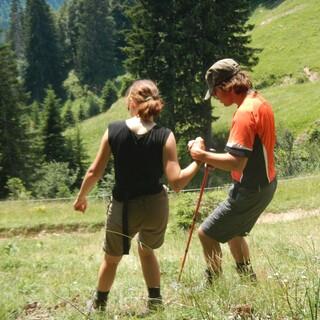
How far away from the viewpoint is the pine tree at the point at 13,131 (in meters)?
31.9

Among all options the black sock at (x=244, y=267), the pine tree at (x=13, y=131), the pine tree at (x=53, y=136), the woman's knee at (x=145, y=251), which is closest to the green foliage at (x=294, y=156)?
the pine tree at (x=13, y=131)

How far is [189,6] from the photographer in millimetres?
30188

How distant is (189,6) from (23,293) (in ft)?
85.1

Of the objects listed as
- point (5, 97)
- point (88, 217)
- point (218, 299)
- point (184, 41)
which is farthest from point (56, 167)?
point (218, 299)

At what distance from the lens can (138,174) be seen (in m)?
5.02

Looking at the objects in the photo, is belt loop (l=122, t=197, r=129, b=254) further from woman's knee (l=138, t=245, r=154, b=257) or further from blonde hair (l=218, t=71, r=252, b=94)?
blonde hair (l=218, t=71, r=252, b=94)

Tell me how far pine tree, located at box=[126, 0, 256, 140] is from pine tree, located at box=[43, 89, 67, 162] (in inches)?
488

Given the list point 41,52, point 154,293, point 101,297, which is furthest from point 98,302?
point 41,52

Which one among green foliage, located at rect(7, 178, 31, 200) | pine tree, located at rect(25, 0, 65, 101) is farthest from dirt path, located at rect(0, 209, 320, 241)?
pine tree, located at rect(25, 0, 65, 101)

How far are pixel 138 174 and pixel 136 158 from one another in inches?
5.8

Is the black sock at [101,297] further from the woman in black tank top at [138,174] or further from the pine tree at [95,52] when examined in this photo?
the pine tree at [95,52]

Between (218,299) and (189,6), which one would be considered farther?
(189,6)

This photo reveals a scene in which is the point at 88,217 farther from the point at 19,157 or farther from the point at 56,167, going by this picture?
the point at 19,157

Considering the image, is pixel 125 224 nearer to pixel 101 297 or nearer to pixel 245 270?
pixel 101 297
